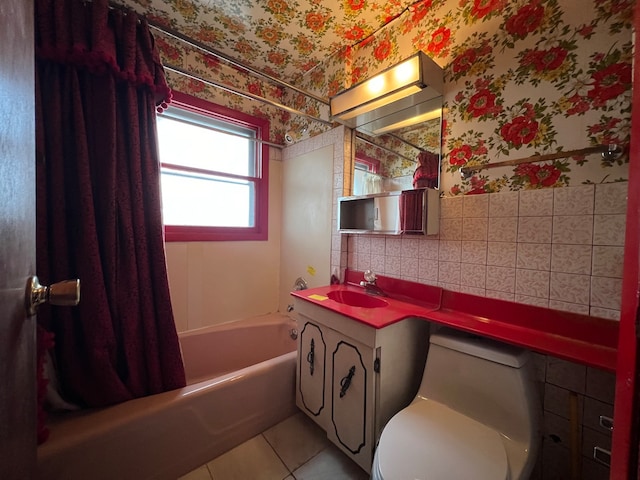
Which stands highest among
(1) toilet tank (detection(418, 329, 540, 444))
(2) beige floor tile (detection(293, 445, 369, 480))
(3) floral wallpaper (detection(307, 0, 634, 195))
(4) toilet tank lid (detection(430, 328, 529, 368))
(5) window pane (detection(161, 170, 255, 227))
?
(3) floral wallpaper (detection(307, 0, 634, 195))

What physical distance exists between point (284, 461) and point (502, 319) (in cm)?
124

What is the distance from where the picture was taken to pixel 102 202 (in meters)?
1.13

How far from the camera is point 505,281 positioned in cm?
111

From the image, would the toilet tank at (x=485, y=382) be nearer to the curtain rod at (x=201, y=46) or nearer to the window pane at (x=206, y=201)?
the curtain rod at (x=201, y=46)

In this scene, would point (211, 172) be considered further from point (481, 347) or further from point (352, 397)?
point (481, 347)

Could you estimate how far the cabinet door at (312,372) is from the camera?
132 cm

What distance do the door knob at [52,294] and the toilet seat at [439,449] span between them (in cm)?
94

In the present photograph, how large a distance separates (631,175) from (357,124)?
147 centimetres

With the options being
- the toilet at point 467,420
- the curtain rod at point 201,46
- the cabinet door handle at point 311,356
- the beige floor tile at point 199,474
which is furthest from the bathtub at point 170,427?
the curtain rod at point 201,46

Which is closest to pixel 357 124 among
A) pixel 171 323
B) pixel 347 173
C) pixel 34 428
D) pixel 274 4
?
pixel 347 173

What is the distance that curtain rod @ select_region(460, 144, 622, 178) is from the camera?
2.79 ft

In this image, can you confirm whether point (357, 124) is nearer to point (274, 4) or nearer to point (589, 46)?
point (274, 4)

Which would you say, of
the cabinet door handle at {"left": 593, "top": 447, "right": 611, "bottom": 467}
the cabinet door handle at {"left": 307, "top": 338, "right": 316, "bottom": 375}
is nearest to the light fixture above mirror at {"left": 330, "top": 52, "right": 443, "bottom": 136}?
the cabinet door handle at {"left": 307, "top": 338, "right": 316, "bottom": 375}

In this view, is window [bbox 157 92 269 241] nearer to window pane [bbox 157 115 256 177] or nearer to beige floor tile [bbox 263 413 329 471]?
window pane [bbox 157 115 256 177]
